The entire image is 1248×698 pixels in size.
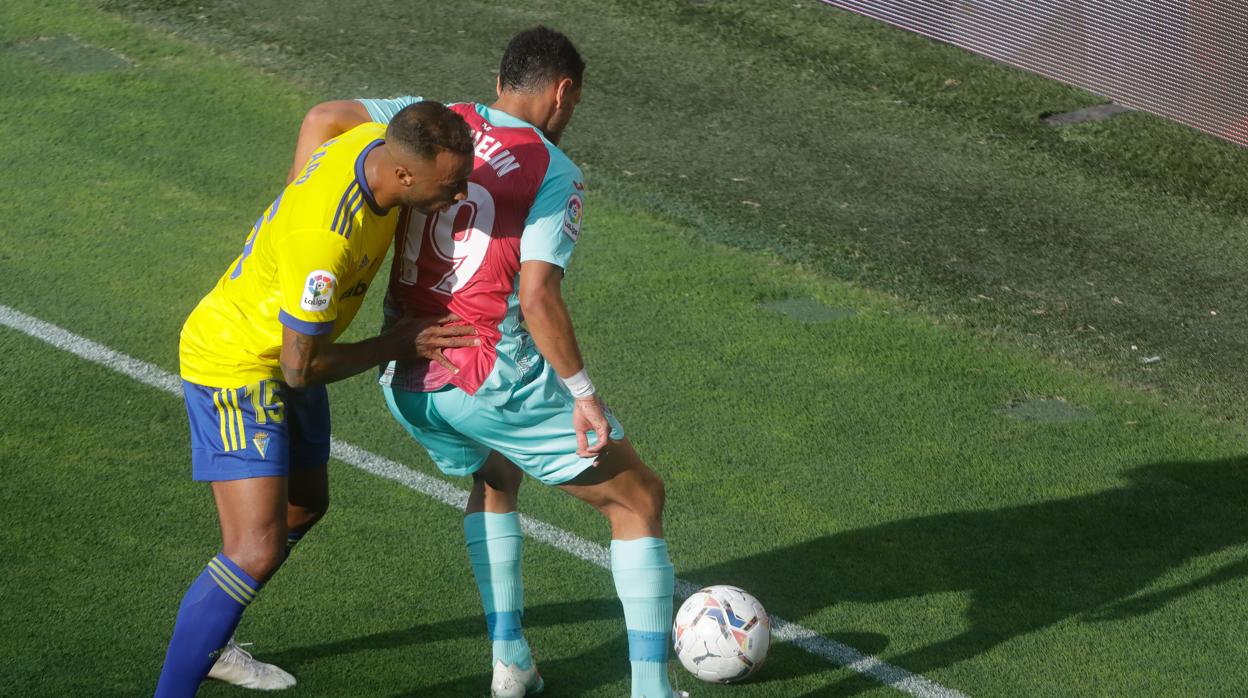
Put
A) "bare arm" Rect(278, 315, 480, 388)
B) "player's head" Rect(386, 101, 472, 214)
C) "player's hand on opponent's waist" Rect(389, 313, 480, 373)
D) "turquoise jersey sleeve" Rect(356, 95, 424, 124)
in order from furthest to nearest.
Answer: "turquoise jersey sleeve" Rect(356, 95, 424, 124), "player's hand on opponent's waist" Rect(389, 313, 480, 373), "bare arm" Rect(278, 315, 480, 388), "player's head" Rect(386, 101, 472, 214)

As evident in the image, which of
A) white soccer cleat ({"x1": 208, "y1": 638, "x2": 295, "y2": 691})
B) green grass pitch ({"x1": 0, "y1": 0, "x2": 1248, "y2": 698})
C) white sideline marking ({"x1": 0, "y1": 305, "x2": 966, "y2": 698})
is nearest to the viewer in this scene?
white soccer cleat ({"x1": 208, "y1": 638, "x2": 295, "y2": 691})

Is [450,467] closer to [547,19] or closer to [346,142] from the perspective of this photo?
[346,142]

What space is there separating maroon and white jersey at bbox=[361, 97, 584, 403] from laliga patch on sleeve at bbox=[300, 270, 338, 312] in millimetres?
455

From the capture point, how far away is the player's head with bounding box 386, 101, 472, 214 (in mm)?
4051

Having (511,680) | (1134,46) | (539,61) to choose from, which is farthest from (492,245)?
(1134,46)

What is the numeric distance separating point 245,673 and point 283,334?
1.45 meters

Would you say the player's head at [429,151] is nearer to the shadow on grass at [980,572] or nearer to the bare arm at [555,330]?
the bare arm at [555,330]

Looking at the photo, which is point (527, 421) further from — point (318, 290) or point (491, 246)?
point (318, 290)

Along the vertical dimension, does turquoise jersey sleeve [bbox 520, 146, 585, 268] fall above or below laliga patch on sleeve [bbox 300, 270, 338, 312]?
above

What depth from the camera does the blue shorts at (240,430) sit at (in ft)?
14.4

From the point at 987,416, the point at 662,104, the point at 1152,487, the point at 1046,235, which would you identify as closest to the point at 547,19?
the point at 662,104

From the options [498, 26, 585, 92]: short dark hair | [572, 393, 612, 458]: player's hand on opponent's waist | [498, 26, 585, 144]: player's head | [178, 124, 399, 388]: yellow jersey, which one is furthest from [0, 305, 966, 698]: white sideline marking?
[498, 26, 585, 92]: short dark hair

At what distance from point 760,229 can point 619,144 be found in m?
1.61

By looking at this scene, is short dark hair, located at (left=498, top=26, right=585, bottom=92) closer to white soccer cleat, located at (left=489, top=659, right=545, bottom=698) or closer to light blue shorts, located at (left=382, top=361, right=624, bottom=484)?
light blue shorts, located at (left=382, top=361, right=624, bottom=484)
